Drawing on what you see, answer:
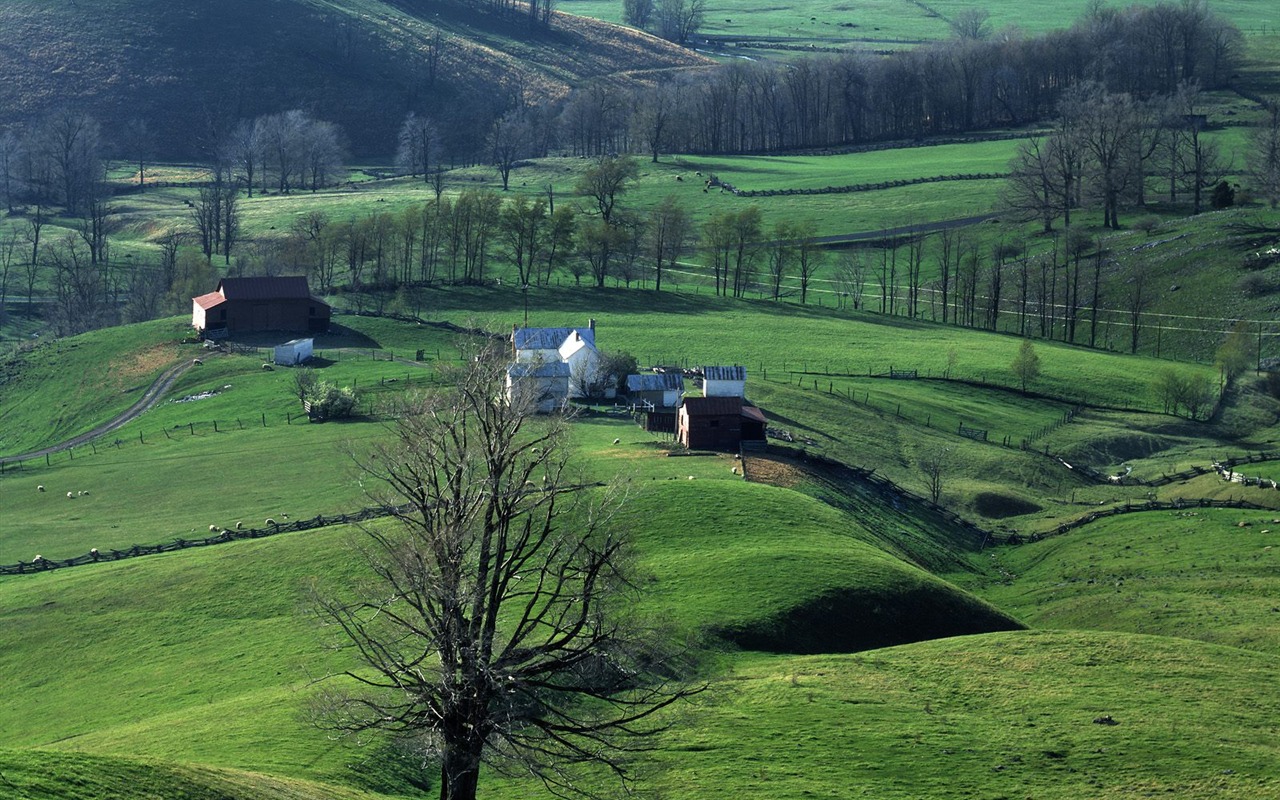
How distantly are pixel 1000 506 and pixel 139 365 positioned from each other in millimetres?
74288

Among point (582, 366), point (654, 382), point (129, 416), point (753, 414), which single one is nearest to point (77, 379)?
point (129, 416)

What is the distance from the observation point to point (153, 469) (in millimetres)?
91812

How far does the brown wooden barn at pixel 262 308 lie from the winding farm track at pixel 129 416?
1005cm

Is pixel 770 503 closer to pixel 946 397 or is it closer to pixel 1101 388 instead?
pixel 946 397

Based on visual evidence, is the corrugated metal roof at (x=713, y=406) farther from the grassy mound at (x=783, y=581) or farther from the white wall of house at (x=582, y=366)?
the white wall of house at (x=582, y=366)

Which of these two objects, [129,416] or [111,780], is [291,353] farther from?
[111,780]

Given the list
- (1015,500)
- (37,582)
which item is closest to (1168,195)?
(1015,500)

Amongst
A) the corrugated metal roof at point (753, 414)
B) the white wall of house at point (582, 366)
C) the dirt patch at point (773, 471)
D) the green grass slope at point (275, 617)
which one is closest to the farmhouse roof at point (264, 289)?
the white wall of house at point (582, 366)

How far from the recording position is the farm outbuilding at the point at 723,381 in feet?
336

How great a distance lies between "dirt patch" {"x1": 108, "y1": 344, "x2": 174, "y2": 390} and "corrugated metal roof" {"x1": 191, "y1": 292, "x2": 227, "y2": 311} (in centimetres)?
607

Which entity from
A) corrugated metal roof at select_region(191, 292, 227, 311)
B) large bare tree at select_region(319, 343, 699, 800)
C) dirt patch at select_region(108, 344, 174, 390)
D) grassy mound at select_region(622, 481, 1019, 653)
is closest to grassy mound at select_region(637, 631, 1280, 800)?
grassy mound at select_region(622, 481, 1019, 653)

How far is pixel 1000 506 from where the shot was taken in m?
95.1

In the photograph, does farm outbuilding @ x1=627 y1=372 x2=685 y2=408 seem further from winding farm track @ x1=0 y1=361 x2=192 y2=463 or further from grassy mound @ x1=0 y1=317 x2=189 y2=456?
grassy mound @ x1=0 y1=317 x2=189 y2=456

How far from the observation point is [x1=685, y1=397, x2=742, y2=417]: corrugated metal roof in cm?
9131
